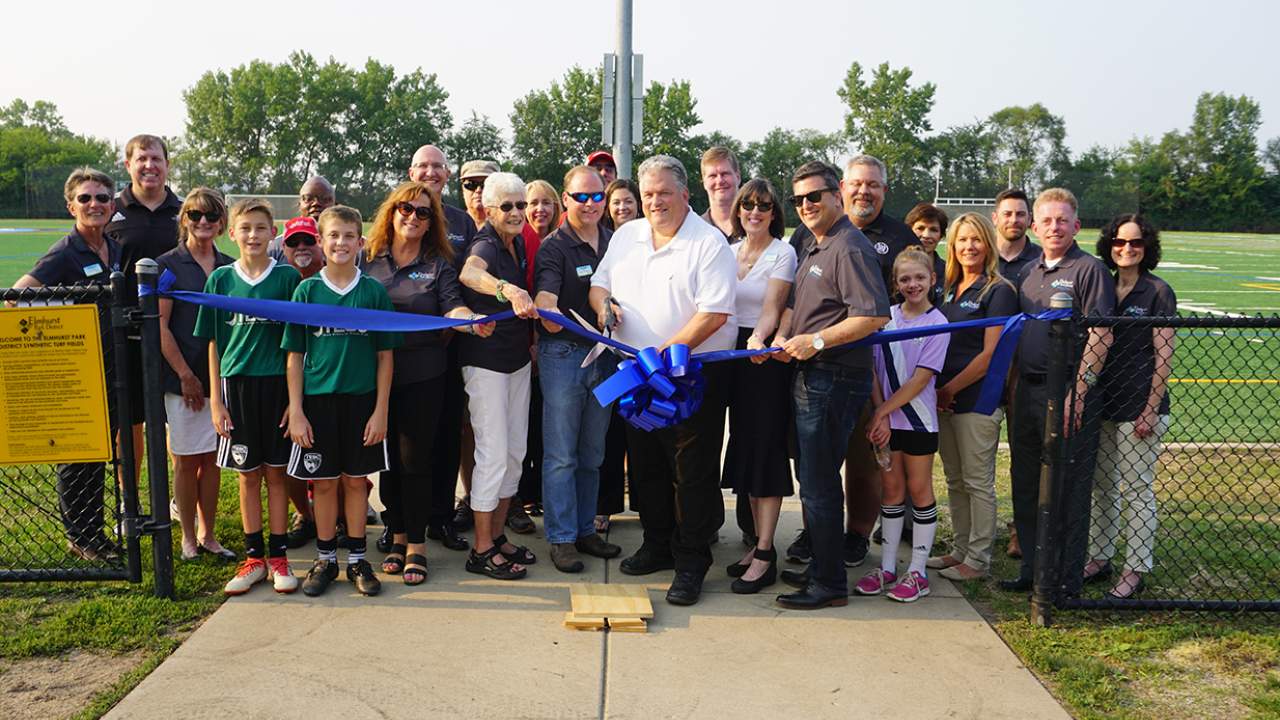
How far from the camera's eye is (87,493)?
5180 mm

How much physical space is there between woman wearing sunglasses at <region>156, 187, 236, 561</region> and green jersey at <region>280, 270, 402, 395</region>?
0.70m

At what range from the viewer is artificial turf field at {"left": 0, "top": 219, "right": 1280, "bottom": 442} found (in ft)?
27.6

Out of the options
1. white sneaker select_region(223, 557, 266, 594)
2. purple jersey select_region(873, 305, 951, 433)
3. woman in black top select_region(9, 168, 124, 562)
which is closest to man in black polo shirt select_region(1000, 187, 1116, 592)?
purple jersey select_region(873, 305, 951, 433)

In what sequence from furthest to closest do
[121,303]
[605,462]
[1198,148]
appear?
[1198,148] → [605,462] → [121,303]

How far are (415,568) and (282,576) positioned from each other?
0.63m

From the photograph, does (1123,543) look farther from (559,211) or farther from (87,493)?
(87,493)

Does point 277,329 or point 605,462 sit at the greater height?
point 277,329

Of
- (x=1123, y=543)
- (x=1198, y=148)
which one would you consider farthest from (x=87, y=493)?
(x=1198, y=148)

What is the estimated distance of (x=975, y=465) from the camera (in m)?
5.10

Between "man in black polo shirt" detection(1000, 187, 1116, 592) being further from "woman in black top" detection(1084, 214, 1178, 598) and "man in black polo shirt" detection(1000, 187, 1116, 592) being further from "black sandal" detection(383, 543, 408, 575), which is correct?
"black sandal" detection(383, 543, 408, 575)

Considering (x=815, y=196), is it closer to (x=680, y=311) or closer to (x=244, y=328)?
(x=680, y=311)

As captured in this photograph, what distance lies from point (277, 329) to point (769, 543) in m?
2.65

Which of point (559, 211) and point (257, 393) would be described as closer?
point (257, 393)

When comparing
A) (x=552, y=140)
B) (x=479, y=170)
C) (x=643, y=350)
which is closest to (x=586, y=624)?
(x=643, y=350)
